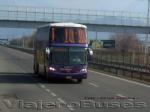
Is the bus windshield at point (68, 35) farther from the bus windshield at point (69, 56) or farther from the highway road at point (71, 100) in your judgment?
the highway road at point (71, 100)

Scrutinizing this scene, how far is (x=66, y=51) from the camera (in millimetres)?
28125

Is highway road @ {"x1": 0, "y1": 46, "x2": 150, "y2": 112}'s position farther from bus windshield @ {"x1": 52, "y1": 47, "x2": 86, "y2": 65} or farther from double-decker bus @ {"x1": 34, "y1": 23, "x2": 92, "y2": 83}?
bus windshield @ {"x1": 52, "y1": 47, "x2": 86, "y2": 65}

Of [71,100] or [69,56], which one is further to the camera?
[69,56]

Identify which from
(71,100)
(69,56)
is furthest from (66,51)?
(71,100)

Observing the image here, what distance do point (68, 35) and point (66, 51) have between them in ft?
3.01

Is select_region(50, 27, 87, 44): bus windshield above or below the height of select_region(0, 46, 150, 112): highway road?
above

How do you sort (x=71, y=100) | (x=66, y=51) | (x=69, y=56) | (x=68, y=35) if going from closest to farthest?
(x=71, y=100), (x=69, y=56), (x=66, y=51), (x=68, y=35)

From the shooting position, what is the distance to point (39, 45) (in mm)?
32812

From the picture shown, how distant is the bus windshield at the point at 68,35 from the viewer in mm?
28297

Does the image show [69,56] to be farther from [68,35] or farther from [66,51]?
[68,35]

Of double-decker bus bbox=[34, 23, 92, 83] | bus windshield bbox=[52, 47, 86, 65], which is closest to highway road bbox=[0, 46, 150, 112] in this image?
double-decker bus bbox=[34, 23, 92, 83]

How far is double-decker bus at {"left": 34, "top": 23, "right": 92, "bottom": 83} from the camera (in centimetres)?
2780

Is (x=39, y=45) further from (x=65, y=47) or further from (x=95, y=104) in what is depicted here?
(x=95, y=104)

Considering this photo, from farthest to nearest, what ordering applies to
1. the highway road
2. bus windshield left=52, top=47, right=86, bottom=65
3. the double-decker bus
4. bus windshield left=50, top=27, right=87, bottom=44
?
bus windshield left=50, top=27, right=87, bottom=44, bus windshield left=52, top=47, right=86, bottom=65, the double-decker bus, the highway road
